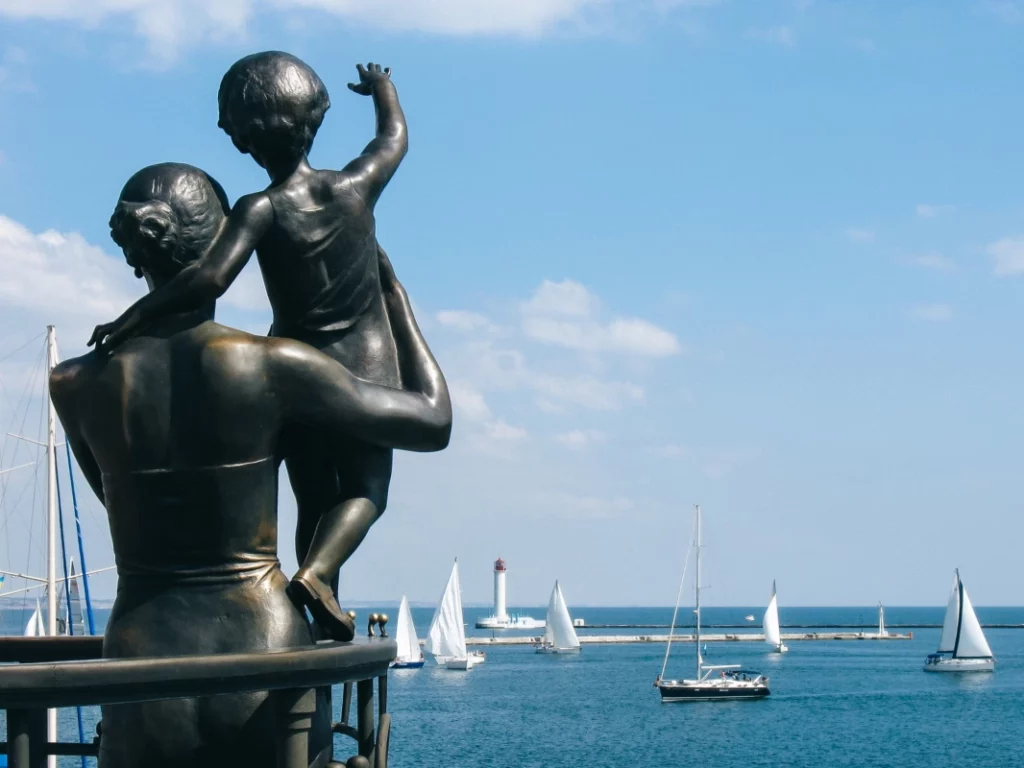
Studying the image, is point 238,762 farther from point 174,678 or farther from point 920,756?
point 920,756

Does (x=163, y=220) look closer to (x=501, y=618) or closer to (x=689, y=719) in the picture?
(x=689, y=719)

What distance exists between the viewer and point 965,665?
100 meters

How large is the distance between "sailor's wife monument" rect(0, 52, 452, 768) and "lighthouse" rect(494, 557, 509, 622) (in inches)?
5852

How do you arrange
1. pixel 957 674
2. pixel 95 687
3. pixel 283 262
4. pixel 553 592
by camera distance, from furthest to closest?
pixel 553 592, pixel 957 674, pixel 283 262, pixel 95 687

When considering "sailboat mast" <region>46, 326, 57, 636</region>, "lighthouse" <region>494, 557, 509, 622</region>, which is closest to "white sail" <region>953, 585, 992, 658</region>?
"lighthouse" <region>494, 557, 509, 622</region>

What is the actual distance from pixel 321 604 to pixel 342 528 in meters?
0.32

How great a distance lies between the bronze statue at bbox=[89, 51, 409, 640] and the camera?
4422mm

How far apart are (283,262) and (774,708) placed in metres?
75.1

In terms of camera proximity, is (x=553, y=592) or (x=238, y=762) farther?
(x=553, y=592)

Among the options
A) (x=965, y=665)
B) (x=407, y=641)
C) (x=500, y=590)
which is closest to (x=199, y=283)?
(x=407, y=641)

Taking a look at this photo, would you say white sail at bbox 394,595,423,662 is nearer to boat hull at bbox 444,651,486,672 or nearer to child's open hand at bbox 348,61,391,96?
A: boat hull at bbox 444,651,486,672

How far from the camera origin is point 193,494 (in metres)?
3.95

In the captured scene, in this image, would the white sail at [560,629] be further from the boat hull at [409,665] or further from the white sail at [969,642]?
the white sail at [969,642]

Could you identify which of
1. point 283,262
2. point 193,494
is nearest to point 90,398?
point 193,494
